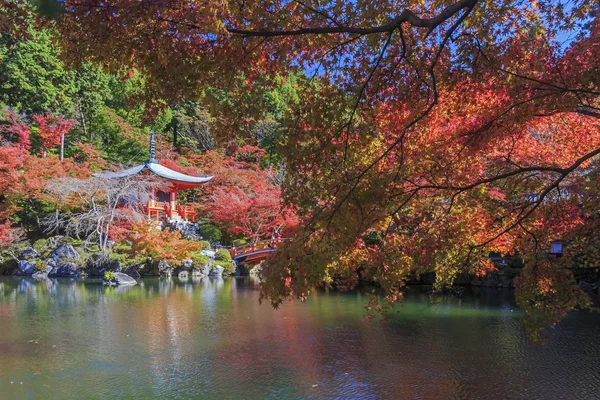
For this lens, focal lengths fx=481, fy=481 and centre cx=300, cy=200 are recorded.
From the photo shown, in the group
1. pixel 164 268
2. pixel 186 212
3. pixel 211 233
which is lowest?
pixel 164 268

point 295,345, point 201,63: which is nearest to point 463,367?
point 295,345

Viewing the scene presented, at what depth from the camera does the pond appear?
512 cm

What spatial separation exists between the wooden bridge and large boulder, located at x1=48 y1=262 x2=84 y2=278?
5.17 metres

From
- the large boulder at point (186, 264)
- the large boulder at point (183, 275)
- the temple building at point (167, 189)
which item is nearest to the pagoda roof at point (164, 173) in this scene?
the temple building at point (167, 189)

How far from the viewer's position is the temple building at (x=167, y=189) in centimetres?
1919

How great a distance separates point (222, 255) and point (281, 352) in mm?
11373

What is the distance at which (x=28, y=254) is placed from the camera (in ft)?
52.7

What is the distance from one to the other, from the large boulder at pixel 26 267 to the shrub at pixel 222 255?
6.01 m

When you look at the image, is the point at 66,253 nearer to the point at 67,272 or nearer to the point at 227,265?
the point at 67,272

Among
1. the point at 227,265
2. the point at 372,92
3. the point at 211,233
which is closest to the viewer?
the point at 372,92

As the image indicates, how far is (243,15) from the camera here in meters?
2.55

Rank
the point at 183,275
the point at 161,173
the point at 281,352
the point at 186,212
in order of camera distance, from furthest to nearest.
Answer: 1. the point at 186,212
2. the point at 161,173
3. the point at 183,275
4. the point at 281,352

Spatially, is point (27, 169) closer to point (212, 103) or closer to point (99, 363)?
point (99, 363)

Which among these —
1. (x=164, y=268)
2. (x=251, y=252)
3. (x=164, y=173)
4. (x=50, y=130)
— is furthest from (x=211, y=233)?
(x=50, y=130)
